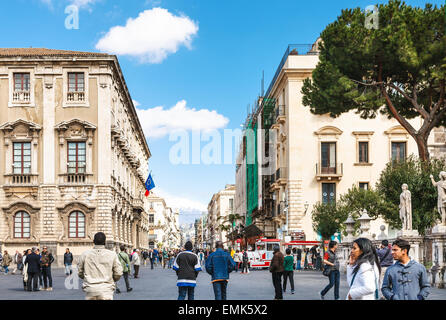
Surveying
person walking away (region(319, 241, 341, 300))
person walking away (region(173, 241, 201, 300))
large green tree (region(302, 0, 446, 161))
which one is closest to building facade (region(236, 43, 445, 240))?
large green tree (region(302, 0, 446, 161))

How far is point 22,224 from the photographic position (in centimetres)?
4384

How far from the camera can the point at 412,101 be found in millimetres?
31406

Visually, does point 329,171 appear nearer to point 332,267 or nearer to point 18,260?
point 18,260

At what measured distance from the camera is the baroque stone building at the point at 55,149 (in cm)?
4350

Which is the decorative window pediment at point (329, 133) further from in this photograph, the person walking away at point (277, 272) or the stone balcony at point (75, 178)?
the person walking away at point (277, 272)

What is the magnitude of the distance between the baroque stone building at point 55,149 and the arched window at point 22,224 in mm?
63

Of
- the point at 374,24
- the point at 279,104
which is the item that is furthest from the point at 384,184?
the point at 279,104

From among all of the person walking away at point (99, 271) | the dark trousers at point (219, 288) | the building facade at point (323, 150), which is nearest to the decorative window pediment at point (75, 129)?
the building facade at point (323, 150)

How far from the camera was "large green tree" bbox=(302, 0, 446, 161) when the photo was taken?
2938 centimetres

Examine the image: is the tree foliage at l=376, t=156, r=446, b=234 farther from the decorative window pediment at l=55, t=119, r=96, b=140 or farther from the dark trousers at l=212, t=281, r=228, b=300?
the dark trousers at l=212, t=281, r=228, b=300

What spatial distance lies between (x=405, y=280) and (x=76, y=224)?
3780 cm
